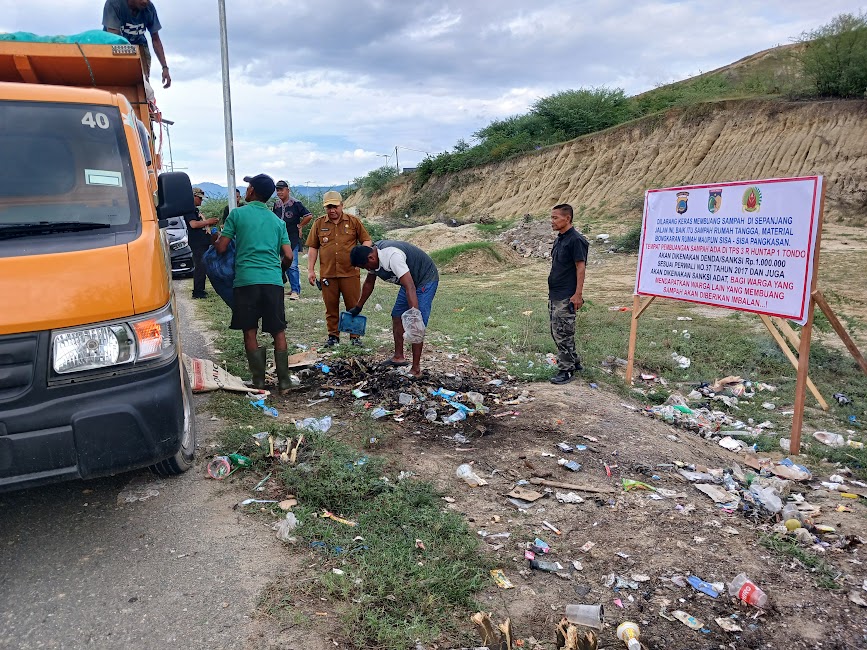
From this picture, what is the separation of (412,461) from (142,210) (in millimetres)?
2303

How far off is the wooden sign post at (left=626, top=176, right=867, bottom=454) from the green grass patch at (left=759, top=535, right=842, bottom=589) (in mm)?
1775

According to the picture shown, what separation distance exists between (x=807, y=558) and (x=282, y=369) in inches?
164

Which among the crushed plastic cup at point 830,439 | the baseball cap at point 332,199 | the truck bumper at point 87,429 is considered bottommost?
the crushed plastic cup at point 830,439

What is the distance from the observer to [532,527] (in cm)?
336

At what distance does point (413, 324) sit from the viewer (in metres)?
5.71

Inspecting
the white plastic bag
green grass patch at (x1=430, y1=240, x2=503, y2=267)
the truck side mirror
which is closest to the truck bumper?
the truck side mirror

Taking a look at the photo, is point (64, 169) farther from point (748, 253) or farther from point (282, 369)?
point (748, 253)

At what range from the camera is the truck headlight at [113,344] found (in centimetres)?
261

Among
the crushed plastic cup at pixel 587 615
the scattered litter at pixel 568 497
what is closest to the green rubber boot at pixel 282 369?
the scattered litter at pixel 568 497

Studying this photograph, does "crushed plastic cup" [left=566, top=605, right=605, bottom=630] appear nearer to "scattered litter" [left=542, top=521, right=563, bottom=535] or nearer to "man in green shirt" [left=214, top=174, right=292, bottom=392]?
"scattered litter" [left=542, top=521, right=563, bottom=535]

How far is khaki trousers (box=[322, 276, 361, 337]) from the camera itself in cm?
694

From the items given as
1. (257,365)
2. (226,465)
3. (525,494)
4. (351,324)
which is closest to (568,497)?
(525,494)

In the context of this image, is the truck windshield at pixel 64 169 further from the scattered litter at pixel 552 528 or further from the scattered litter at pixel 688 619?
the scattered litter at pixel 688 619

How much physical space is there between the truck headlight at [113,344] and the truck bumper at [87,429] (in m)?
0.08
